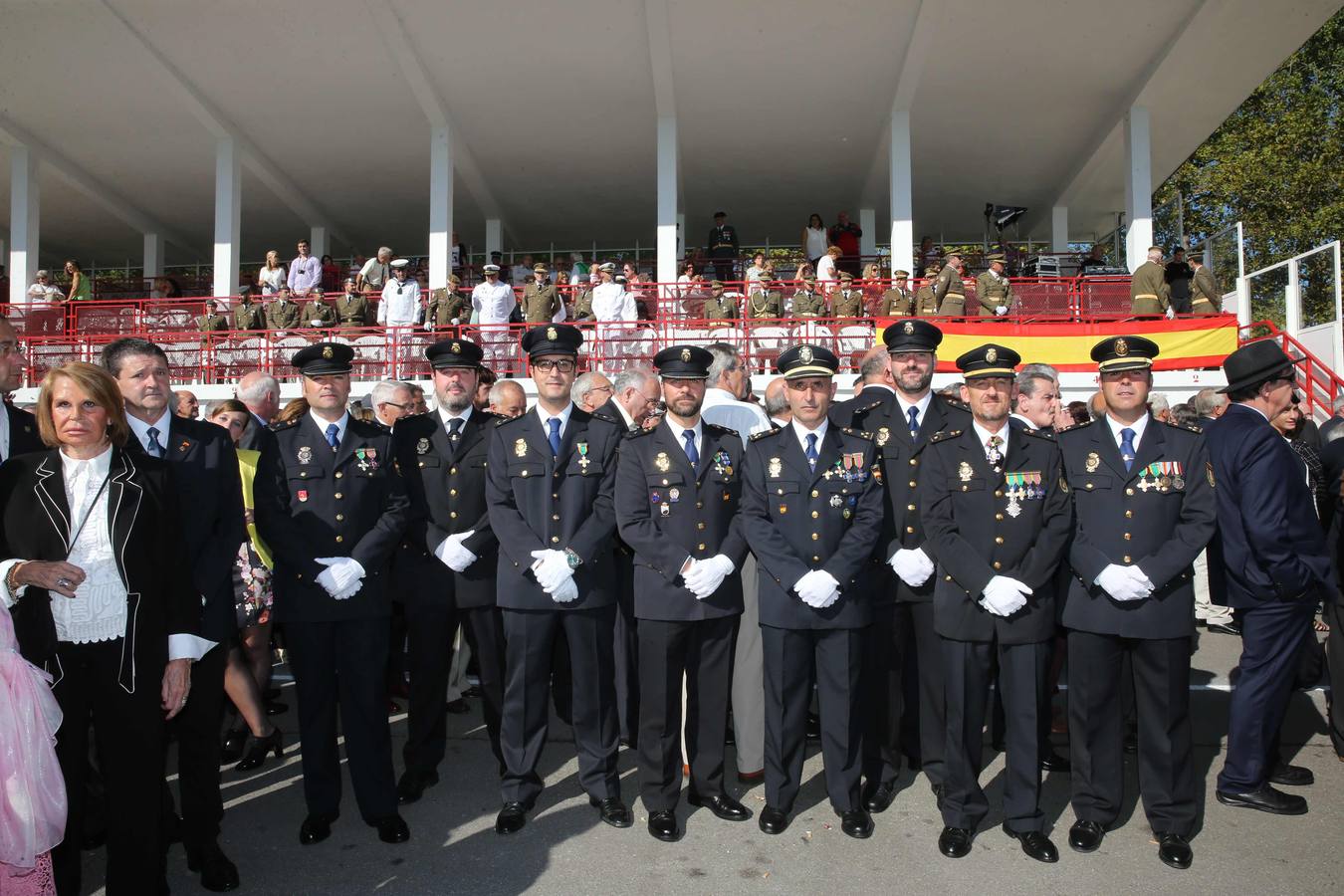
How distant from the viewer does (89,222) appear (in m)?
23.4

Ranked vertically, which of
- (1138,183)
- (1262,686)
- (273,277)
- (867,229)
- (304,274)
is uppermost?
(867,229)

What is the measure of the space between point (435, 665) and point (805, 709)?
1816mm

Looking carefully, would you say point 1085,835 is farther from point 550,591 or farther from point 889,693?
point 550,591

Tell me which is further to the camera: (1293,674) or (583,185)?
(583,185)

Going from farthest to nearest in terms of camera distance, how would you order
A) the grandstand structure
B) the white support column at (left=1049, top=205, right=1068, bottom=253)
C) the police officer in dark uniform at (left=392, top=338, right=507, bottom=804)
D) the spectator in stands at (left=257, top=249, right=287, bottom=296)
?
the white support column at (left=1049, top=205, right=1068, bottom=253), the spectator in stands at (left=257, top=249, right=287, bottom=296), the grandstand structure, the police officer in dark uniform at (left=392, top=338, right=507, bottom=804)

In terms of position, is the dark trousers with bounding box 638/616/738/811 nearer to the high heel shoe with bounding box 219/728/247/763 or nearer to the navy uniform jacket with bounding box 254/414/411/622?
the navy uniform jacket with bounding box 254/414/411/622

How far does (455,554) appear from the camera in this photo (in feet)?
14.6

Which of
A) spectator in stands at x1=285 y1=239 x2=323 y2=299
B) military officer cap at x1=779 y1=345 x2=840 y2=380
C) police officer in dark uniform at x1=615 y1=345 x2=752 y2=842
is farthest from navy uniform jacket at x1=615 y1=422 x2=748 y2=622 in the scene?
spectator in stands at x1=285 y1=239 x2=323 y2=299

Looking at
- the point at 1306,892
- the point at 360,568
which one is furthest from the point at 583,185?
the point at 1306,892

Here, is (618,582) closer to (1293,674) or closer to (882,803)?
(882,803)

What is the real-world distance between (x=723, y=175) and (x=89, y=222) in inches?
616

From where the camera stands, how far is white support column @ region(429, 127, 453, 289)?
1705 centimetres

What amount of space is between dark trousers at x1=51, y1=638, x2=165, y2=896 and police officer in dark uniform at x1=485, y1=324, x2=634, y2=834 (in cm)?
139

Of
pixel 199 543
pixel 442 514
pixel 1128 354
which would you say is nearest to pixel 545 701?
pixel 442 514
